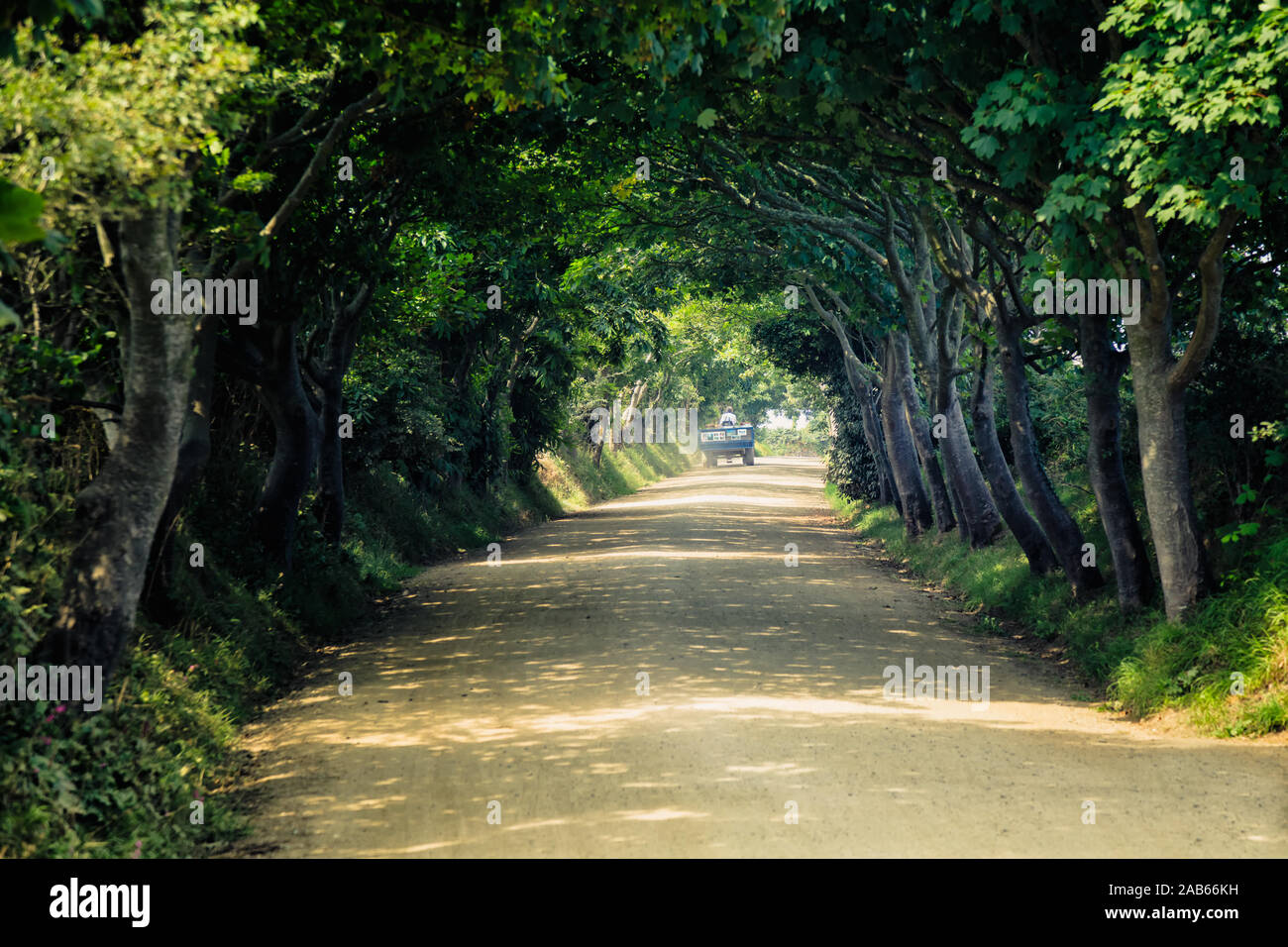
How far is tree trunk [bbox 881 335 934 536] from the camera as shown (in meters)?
23.0

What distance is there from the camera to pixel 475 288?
75.6 ft

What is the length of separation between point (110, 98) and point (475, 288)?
55.8 feet

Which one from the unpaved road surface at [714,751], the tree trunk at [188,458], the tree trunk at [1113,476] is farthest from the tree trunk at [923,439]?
the tree trunk at [188,458]

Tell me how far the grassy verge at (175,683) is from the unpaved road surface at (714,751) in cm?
44

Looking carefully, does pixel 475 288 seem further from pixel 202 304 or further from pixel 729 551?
pixel 202 304

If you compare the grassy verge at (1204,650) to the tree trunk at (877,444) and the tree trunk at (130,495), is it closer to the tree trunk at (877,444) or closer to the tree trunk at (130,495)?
the tree trunk at (130,495)

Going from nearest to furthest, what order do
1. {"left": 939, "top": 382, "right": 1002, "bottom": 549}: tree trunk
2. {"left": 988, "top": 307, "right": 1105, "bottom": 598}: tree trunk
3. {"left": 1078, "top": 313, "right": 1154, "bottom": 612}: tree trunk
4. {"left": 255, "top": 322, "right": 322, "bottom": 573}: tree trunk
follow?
{"left": 1078, "top": 313, "right": 1154, "bottom": 612}: tree trunk → {"left": 988, "top": 307, "right": 1105, "bottom": 598}: tree trunk → {"left": 255, "top": 322, "right": 322, "bottom": 573}: tree trunk → {"left": 939, "top": 382, "right": 1002, "bottom": 549}: tree trunk

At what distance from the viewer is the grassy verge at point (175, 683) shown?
6.17 meters

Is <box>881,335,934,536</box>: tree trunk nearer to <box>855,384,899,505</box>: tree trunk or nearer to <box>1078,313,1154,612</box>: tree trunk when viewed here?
<box>855,384,899,505</box>: tree trunk

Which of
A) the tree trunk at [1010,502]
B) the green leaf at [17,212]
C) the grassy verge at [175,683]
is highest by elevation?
the green leaf at [17,212]

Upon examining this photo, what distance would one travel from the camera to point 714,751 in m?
7.89

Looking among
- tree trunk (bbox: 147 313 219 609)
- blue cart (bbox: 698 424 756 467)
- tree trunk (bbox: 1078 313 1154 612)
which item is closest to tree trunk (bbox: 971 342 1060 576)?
tree trunk (bbox: 1078 313 1154 612)

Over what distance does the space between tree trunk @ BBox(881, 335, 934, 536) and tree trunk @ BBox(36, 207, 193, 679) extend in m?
17.2

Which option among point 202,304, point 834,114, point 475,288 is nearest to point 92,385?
point 202,304
